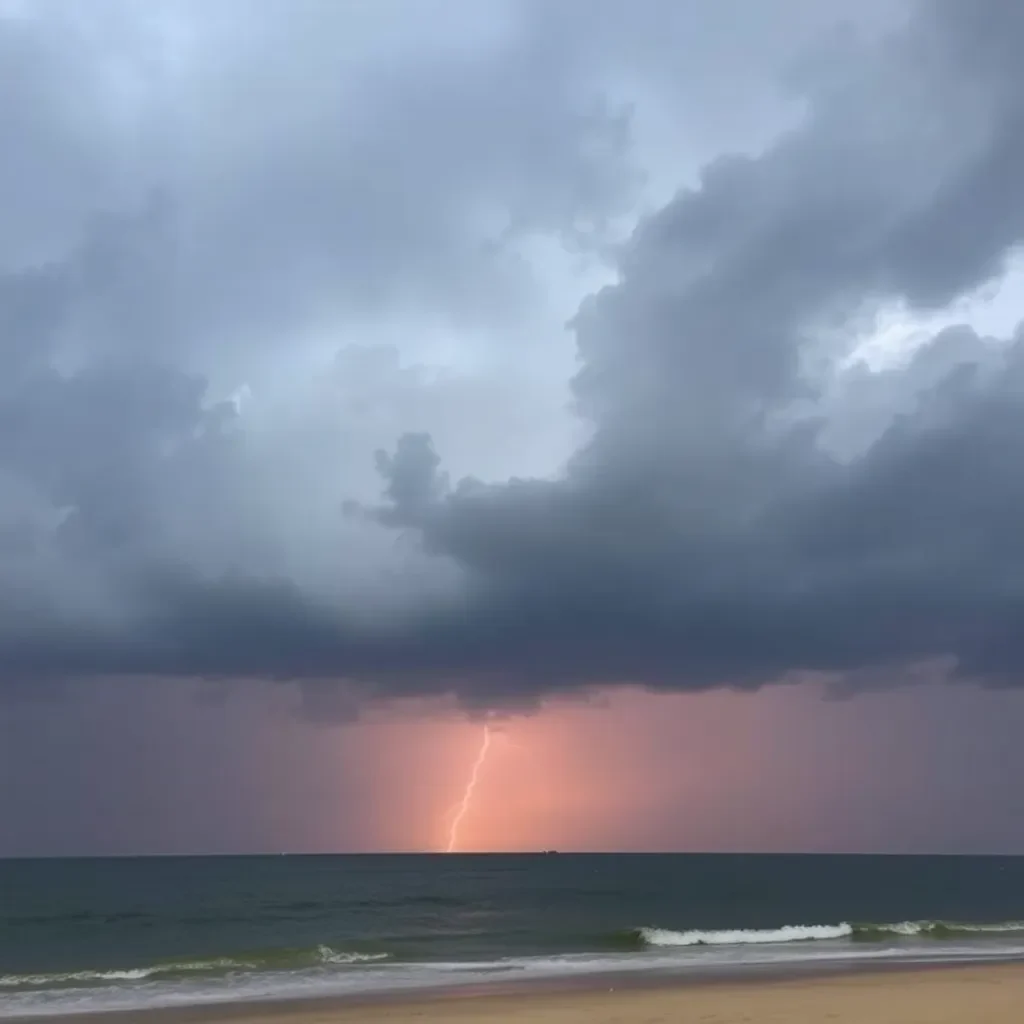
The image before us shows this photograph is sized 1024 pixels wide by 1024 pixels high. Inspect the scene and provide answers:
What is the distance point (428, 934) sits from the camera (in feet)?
173

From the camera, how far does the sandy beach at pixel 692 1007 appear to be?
21734 millimetres

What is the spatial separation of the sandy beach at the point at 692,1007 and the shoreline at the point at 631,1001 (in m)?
0.03

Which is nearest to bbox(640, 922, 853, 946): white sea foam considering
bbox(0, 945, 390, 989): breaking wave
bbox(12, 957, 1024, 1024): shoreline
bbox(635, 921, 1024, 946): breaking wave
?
bbox(635, 921, 1024, 946): breaking wave

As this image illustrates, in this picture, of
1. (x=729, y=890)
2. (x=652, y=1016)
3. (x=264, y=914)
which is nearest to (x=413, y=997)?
(x=652, y=1016)

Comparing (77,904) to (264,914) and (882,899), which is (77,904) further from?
(882,899)

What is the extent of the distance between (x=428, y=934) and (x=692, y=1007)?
3237 cm

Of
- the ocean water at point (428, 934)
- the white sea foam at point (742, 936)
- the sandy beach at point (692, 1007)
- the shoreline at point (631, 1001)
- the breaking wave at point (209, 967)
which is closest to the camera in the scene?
the sandy beach at point (692, 1007)

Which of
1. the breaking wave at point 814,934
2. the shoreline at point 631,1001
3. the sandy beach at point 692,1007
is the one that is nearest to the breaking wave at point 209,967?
the shoreline at point 631,1001

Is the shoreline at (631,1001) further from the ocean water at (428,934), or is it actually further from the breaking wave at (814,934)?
the breaking wave at (814,934)

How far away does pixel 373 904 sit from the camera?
77.9 metres

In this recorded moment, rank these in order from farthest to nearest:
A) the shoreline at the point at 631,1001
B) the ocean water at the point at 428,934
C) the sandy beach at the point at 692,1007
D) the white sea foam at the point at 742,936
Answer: the white sea foam at the point at 742,936
the ocean water at the point at 428,934
the shoreline at the point at 631,1001
the sandy beach at the point at 692,1007

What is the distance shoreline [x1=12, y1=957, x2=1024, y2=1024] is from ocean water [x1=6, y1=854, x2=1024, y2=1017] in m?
1.94

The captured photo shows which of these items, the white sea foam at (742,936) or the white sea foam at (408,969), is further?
the white sea foam at (742,936)

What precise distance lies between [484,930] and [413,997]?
29064 millimetres
